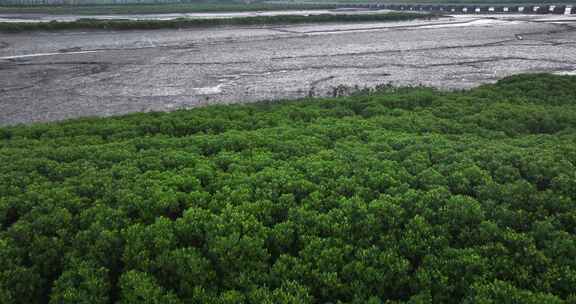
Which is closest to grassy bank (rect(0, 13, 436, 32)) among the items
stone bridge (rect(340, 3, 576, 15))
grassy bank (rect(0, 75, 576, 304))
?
stone bridge (rect(340, 3, 576, 15))

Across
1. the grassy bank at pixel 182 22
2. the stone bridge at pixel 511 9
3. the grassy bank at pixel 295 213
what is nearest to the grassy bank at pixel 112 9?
the grassy bank at pixel 182 22

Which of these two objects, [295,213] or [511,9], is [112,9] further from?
[295,213]

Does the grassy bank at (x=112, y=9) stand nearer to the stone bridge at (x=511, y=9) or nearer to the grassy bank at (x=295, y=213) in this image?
the stone bridge at (x=511, y=9)

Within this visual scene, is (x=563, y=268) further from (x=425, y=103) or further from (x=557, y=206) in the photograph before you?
(x=425, y=103)

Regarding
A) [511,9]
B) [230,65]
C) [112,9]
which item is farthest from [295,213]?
[112,9]

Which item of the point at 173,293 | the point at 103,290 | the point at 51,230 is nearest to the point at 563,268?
the point at 173,293

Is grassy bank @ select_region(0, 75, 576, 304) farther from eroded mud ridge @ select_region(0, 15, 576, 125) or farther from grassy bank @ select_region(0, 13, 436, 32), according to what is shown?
grassy bank @ select_region(0, 13, 436, 32)

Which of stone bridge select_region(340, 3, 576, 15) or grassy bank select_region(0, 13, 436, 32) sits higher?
stone bridge select_region(340, 3, 576, 15)
